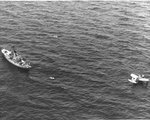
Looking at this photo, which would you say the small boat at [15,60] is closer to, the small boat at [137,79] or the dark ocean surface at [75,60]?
the dark ocean surface at [75,60]

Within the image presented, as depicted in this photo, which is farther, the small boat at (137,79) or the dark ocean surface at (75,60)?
the small boat at (137,79)

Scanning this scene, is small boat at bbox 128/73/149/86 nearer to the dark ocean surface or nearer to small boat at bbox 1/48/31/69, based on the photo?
the dark ocean surface

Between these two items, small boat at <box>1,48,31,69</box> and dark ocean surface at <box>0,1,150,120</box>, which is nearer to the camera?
dark ocean surface at <box>0,1,150,120</box>

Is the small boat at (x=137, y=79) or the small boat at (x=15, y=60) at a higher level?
the small boat at (x=15, y=60)

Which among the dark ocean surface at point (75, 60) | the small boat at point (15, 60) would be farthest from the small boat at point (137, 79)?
the small boat at point (15, 60)

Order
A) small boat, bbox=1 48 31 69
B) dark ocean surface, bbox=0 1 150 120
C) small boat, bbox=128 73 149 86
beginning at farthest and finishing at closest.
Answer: small boat, bbox=1 48 31 69, small boat, bbox=128 73 149 86, dark ocean surface, bbox=0 1 150 120

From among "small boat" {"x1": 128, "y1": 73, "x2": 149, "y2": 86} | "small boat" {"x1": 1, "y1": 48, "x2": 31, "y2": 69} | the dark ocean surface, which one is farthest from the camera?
"small boat" {"x1": 1, "y1": 48, "x2": 31, "y2": 69}

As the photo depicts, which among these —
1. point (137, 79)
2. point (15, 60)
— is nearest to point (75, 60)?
point (15, 60)

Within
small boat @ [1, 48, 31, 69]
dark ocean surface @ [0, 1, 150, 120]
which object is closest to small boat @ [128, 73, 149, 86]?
dark ocean surface @ [0, 1, 150, 120]

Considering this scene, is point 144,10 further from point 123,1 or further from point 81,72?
point 81,72
